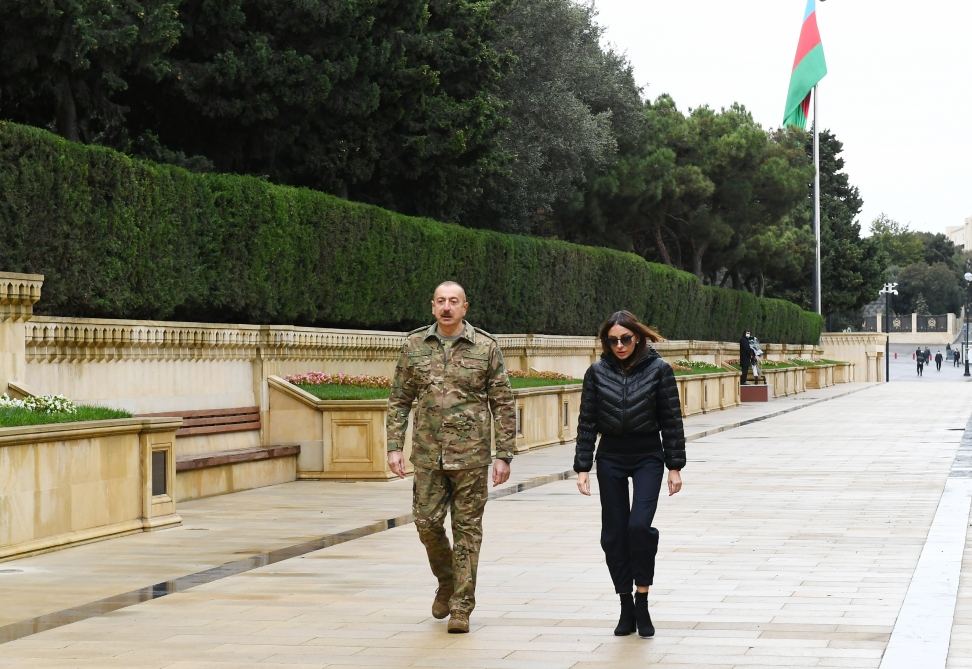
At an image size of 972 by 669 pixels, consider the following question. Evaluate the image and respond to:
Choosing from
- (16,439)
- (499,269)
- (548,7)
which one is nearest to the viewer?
(16,439)

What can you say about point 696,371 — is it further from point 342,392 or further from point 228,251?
point 342,392

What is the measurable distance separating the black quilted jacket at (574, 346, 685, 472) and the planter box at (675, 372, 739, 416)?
2765 centimetres

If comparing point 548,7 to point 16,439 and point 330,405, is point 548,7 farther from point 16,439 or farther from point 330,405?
point 16,439

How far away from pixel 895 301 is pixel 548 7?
131 m

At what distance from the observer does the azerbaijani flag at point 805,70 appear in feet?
246

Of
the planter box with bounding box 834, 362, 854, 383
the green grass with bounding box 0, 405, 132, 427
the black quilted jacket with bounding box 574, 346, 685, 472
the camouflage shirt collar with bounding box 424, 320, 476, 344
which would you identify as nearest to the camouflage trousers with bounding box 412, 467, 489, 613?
the black quilted jacket with bounding box 574, 346, 685, 472

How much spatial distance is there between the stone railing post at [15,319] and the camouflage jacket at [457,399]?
6729mm

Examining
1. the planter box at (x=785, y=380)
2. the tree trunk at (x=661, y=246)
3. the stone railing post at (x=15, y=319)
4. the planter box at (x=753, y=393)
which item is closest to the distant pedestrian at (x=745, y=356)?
the planter box at (x=753, y=393)

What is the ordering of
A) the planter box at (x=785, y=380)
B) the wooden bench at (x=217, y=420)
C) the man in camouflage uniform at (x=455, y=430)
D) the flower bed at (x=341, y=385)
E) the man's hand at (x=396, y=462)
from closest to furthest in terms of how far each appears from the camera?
the man in camouflage uniform at (x=455, y=430) < the man's hand at (x=396, y=462) < the wooden bench at (x=217, y=420) < the flower bed at (x=341, y=385) < the planter box at (x=785, y=380)

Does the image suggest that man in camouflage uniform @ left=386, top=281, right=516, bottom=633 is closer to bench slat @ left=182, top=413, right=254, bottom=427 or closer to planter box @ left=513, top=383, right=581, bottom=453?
bench slat @ left=182, top=413, right=254, bottom=427

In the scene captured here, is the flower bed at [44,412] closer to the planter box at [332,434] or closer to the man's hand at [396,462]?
the man's hand at [396,462]

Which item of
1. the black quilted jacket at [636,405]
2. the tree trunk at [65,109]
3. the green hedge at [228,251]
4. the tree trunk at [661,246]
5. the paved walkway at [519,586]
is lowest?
the paved walkway at [519,586]

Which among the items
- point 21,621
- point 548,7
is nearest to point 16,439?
point 21,621

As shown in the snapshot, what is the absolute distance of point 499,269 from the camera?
109 ft
